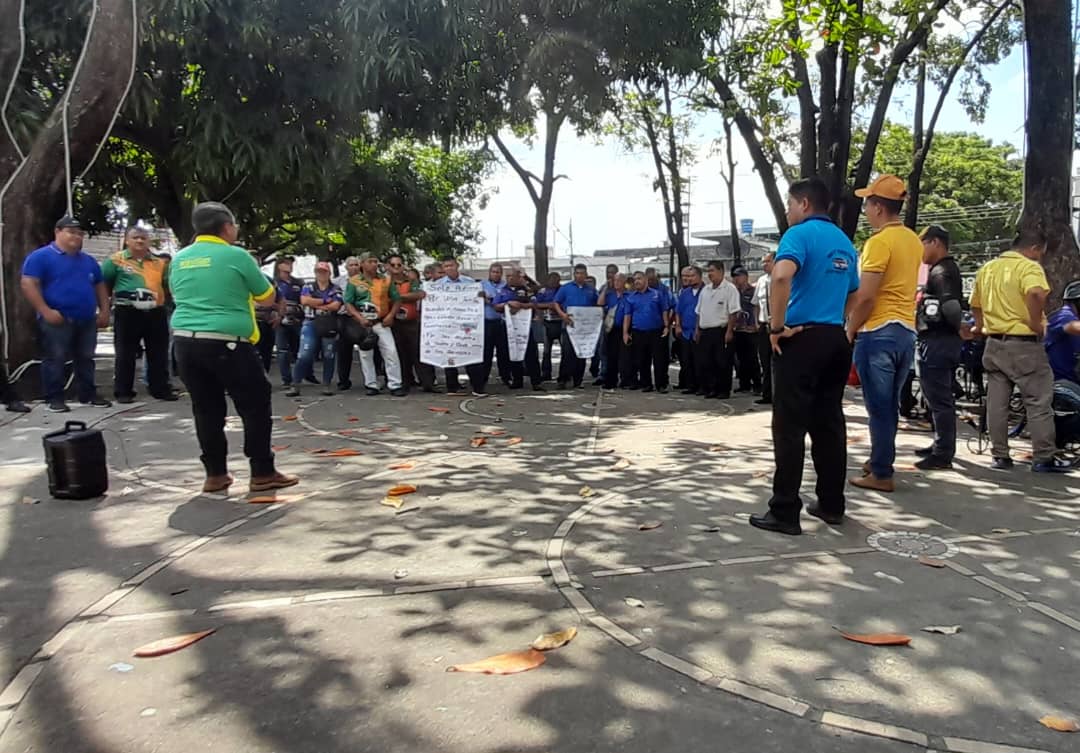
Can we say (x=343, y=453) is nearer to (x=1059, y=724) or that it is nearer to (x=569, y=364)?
(x=1059, y=724)

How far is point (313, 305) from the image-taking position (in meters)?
10.3

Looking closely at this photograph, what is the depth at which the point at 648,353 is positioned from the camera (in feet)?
37.8

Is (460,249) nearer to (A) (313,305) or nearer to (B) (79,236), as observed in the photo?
(A) (313,305)

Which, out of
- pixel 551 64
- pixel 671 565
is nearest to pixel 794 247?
pixel 671 565

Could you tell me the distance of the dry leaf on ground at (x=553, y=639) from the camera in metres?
2.92

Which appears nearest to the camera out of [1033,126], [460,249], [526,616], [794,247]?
[526,616]

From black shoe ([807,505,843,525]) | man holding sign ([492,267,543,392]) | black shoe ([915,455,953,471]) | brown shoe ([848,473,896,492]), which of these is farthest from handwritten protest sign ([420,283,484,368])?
black shoe ([807,505,843,525])

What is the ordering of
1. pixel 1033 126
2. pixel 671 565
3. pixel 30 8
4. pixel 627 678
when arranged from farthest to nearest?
1. pixel 30 8
2. pixel 1033 126
3. pixel 671 565
4. pixel 627 678

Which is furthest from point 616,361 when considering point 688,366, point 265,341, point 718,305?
point 265,341

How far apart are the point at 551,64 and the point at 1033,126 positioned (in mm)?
7126

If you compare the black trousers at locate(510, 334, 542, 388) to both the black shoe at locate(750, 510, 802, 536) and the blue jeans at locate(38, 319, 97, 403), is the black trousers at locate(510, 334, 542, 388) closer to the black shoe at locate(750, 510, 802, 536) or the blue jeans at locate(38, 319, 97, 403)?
the blue jeans at locate(38, 319, 97, 403)

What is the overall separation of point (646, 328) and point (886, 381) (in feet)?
20.3

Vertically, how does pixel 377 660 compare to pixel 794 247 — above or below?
below

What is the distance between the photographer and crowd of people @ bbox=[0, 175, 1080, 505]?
4352mm
